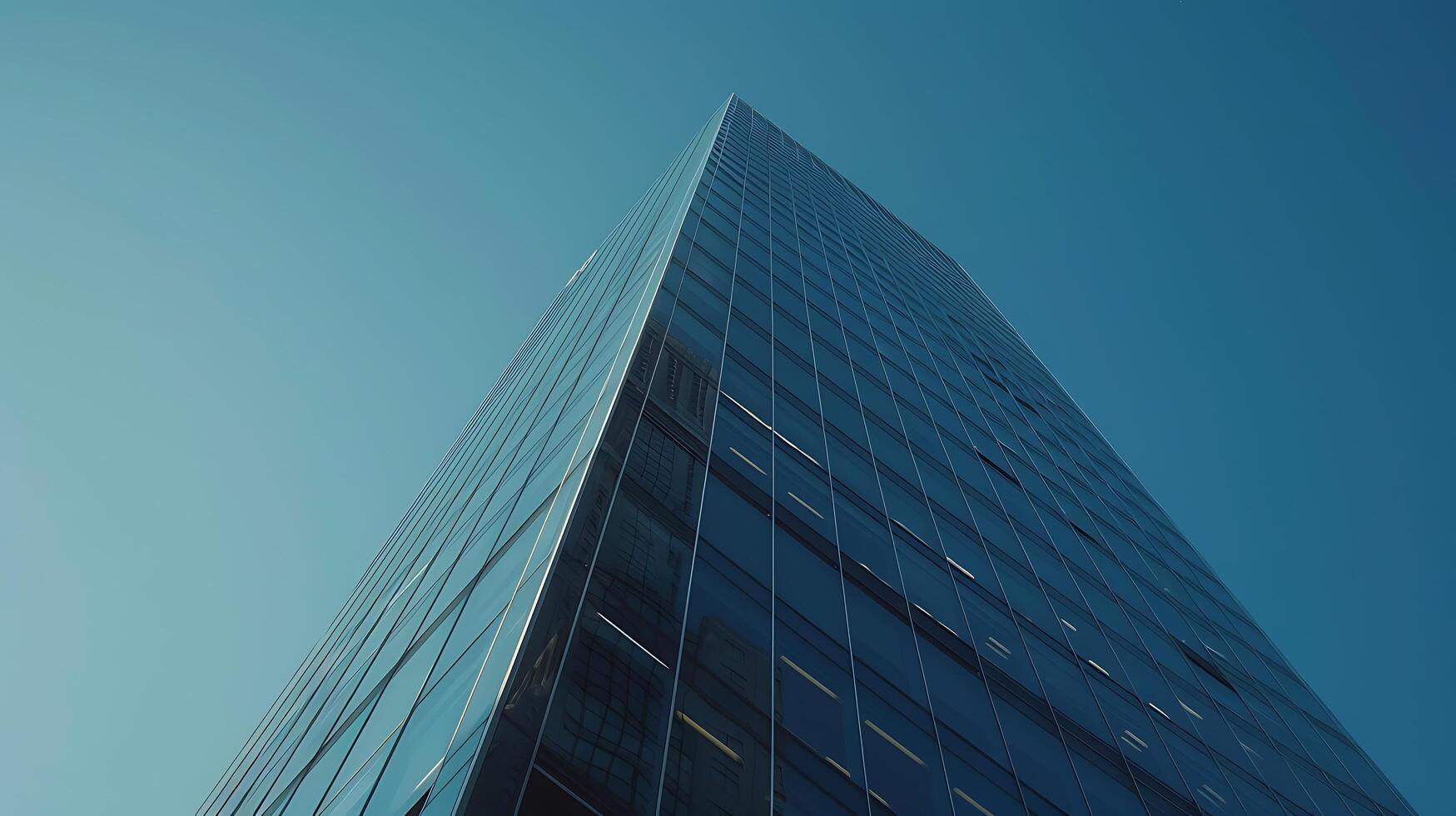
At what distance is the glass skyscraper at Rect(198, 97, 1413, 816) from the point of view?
813 cm

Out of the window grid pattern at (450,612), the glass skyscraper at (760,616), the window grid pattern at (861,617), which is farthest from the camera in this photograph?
the window grid pattern at (450,612)

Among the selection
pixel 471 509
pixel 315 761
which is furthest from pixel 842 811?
pixel 471 509

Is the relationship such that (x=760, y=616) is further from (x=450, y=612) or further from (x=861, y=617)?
(x=450, y=612)

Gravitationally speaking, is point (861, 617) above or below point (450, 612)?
above

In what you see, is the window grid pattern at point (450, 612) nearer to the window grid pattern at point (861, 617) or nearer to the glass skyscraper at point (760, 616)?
the glass skyscraper at point (760, 616)

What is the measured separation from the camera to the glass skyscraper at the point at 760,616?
26.7 ft

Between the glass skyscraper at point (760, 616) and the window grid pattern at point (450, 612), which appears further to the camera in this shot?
the window grid pattern at point (450, 612)

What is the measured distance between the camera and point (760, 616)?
34.3 ft

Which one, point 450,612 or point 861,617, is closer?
point 450,612

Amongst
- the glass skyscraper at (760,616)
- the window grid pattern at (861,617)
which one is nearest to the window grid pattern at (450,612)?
the glass skyscraper at (760,616)

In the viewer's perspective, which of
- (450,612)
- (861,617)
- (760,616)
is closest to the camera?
(760,616)

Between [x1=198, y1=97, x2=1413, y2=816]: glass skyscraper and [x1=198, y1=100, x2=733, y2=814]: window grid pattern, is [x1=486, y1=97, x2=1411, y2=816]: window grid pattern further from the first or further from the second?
[x1=198, y1=100, x2=733, y2=814]: window grid pattern

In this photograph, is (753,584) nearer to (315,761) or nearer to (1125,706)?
(315,761)

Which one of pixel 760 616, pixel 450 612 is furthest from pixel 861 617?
pixel 450 612
